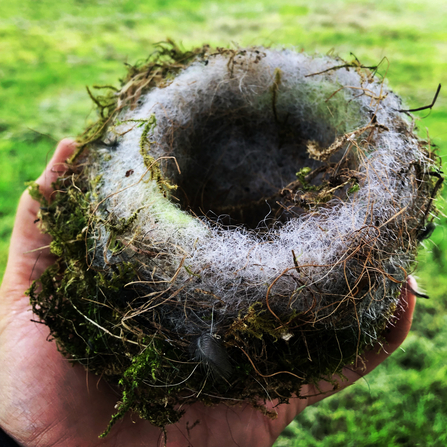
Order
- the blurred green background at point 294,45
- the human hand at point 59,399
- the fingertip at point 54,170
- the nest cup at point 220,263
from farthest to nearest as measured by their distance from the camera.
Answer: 1. the blurred green background at point 294,45
2. the fingertip at point 54,170
3. the human hand at point 59,399
4. the nest cup at point 220,263

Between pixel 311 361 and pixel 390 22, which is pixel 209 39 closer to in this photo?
pixel 390 22

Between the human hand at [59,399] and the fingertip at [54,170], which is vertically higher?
the fingertip at [54,170]

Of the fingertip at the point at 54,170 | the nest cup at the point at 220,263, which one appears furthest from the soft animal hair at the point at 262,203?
the fingertip at the point at 54,170

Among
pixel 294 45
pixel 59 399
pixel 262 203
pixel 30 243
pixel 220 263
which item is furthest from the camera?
pixel 294 45

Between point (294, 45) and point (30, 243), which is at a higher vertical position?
point (294, 45)

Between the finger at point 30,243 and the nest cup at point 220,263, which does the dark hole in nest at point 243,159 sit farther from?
the finger at point 30,243

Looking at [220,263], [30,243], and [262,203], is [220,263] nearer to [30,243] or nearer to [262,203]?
[262,203]

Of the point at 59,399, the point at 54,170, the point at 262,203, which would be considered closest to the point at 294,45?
Answer: the point at 262,203

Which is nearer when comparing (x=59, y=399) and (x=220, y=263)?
(x=220, y=263)
